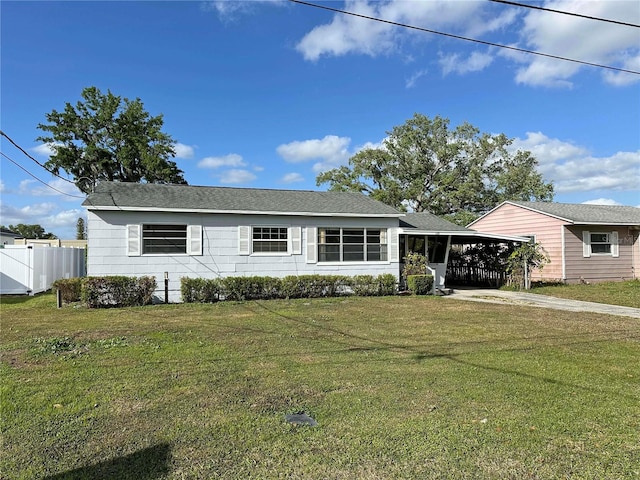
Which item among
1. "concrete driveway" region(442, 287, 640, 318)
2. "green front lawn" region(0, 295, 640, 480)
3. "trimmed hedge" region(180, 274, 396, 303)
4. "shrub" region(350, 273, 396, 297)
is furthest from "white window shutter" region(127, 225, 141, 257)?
"concrete driveway" region(442, 287, 640, 318)

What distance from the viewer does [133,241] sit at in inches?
481

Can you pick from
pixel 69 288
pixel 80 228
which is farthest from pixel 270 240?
pixel 80 228

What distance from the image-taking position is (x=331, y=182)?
3167 cm

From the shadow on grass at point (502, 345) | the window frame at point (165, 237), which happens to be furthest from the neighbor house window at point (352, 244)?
the shadow on grass at point (502, 345)

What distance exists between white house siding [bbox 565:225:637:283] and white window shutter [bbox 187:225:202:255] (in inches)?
592

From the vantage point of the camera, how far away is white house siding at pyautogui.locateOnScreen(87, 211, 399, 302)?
12.0 m

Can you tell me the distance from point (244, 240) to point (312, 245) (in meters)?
2.35

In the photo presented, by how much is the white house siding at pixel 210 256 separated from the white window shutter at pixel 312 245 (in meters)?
0.14

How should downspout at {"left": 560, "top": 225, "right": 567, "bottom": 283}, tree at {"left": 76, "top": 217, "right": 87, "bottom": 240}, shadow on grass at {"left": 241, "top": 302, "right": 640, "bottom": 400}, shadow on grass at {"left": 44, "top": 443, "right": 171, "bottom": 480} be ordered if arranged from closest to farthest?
shadow on grass at {"left": 44, "top": 443, "right": 171, "bottom": 480}
shadow on grass at {"left": 241, "top": 302, "right": 640, "bottom": 400}
downspout at {"left": 560, "top": 225, "right": 567, "bottom": 283}
tree at {"left": 76, "top": 217, "right": 87, "bottom": 240}

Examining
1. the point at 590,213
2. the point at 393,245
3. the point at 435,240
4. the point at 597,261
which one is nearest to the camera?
the point at 393,245

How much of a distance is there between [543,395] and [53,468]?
4.30m

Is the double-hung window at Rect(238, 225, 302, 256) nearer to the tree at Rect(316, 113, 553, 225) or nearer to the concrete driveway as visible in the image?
the concrete driveway

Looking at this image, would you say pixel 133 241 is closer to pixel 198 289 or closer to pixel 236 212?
pixel 198 289

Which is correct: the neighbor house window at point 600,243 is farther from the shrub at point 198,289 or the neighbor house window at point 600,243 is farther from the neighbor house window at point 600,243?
the shrub at point 198,289
